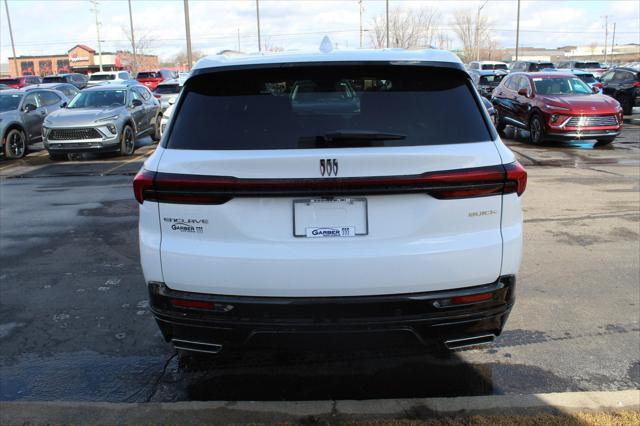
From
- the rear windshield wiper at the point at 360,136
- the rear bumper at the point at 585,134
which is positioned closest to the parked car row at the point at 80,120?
the rear bumper at the point at 585,134

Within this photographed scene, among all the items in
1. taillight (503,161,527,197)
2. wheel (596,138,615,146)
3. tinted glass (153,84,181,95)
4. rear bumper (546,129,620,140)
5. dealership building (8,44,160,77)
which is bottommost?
wheel (596,138,615,146)

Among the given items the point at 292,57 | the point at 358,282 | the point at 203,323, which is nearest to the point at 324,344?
the point at 358,282

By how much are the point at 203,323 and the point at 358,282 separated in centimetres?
82

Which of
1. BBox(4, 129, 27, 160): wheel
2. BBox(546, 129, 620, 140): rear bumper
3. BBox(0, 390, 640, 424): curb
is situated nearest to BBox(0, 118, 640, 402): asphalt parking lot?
BBox(0, 390, 640, 424): curb

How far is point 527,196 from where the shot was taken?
8680 millimetres

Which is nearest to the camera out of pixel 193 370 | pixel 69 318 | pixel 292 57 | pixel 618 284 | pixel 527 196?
pixel 292 57

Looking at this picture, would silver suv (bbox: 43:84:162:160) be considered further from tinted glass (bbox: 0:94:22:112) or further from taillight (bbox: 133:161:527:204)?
taillight (bbox: 133:161:527:204)

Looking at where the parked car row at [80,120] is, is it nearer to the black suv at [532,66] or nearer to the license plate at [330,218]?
the license plate at [330,218]

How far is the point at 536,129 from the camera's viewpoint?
1473 cm

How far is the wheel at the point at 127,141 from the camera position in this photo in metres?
14.1

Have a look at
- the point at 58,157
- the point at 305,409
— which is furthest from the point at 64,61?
the point at 305,409

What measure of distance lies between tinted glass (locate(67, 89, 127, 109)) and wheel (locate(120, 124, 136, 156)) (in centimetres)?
87

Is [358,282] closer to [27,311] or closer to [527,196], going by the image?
[27,311]

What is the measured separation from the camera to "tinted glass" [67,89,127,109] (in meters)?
14.8
